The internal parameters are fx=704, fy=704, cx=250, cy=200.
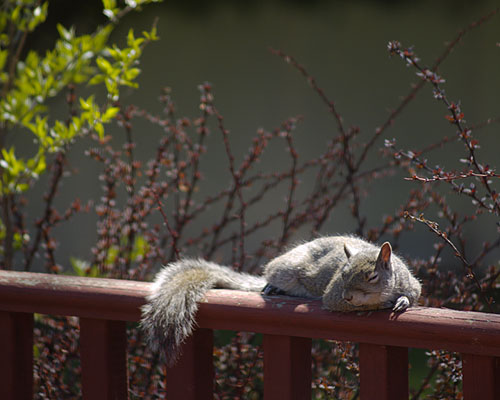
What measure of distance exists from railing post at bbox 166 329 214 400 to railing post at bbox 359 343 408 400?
1.27 ft

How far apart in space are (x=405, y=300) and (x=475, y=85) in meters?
4.35

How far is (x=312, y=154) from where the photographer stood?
592 centimetres

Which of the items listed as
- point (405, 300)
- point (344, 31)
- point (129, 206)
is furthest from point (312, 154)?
point (405, 300)

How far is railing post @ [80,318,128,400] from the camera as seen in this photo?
5.82 feet

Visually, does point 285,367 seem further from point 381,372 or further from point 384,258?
point 384,258

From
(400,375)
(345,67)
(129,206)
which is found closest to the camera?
(400,375)

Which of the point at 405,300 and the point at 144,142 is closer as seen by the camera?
the point at 405,300

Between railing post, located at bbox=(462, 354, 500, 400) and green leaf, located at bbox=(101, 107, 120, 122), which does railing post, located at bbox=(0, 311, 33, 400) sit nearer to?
green leaf, located at bbox=(101, 107, 120, 122)

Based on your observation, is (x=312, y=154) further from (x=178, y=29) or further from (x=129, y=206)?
(x=129, y=206)

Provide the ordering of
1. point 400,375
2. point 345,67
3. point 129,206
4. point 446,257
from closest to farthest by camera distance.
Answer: point 400,375, point 129,206, point 446,257, point 345,67

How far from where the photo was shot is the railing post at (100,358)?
177 cm

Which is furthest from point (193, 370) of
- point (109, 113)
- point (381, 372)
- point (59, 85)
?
point (59, 85)

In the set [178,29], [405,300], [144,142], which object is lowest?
[405,300]

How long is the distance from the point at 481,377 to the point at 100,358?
36.0 inches
